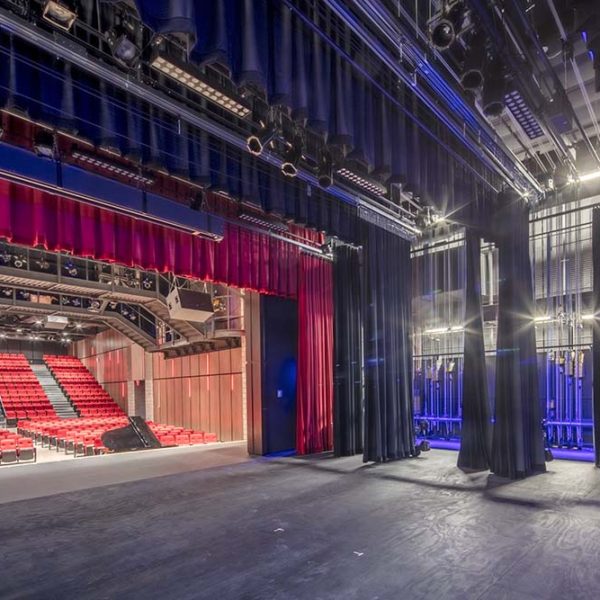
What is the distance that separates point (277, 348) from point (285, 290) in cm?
107

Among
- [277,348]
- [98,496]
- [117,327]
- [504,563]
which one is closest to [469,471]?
[504,563]

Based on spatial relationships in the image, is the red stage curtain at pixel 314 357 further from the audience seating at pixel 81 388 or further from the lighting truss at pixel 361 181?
the audience seating at pixel 81 388

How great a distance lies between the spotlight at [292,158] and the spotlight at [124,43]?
67.7 inches

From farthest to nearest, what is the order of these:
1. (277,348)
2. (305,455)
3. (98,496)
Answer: (277,348), (305,455), (98,496)

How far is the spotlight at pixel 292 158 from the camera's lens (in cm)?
465

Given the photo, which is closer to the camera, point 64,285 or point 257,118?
point 257,118

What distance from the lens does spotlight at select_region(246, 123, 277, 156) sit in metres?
4.26

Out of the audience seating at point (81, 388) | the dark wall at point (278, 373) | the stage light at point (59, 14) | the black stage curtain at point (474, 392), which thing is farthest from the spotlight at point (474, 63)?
the audience seating at point (81, 388)

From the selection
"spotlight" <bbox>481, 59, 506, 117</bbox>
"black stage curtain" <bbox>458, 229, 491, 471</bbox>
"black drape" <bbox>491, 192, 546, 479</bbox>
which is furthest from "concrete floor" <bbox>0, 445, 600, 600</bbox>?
"spotlight" <bbox>481, 59, 506, 117</bbox>

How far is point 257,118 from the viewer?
4188 millimetres

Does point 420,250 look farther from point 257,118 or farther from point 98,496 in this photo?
point 98,496

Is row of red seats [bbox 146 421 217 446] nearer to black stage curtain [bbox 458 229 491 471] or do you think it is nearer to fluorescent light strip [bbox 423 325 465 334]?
fluorescent light strip [bbox 423 325 465 334]

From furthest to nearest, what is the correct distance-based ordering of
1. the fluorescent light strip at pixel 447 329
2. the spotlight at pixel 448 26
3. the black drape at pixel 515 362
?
the fluorescent light strip at pixel 447 329
the black drape at pixel 515 362
the spotlight at pixel 448 26

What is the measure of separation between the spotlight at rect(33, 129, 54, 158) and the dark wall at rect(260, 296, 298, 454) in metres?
4.19
